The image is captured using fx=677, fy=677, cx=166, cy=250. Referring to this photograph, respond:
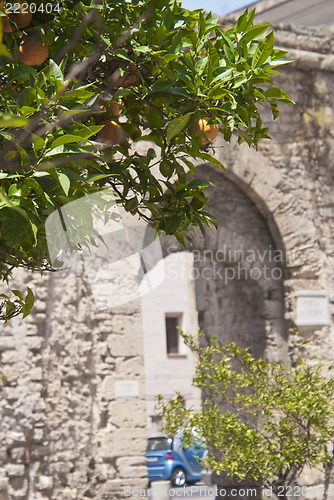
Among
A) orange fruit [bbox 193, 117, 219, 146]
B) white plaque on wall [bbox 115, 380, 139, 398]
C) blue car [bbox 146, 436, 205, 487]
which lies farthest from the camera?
blue car [bbox 146, 436, 205, 487]

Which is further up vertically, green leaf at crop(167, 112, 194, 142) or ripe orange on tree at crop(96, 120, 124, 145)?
ripe orange on tree at crop(96, 120, 124, 145)

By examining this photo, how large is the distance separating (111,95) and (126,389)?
13.7 ft

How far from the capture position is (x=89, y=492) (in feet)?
18.0

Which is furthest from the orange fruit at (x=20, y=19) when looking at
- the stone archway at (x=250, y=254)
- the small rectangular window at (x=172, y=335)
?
the small rectangular window at (x=172, y=335)

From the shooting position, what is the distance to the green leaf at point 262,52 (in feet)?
5.53

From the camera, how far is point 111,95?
187 centimetres

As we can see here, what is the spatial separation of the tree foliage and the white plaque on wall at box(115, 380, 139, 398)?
3833 mm

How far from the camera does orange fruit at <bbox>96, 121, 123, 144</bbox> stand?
185 centimetres

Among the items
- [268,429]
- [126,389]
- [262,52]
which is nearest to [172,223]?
[262,52]

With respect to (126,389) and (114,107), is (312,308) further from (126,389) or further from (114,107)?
(114,107)

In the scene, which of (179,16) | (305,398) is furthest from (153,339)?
(179,16)

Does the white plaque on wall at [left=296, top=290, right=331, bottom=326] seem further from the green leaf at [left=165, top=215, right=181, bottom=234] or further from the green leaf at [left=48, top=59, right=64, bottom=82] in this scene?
the green leaf at [left=48, top=59, right=64, bottom=82]

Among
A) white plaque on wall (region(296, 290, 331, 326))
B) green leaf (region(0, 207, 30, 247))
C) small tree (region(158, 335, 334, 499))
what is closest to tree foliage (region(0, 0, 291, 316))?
green leaf (region(0, 207, 30, 247))

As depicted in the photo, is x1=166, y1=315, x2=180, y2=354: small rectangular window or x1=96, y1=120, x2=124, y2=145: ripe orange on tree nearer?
x1=96, y1=120, x2=124, y2=145: ripe orange on tree
